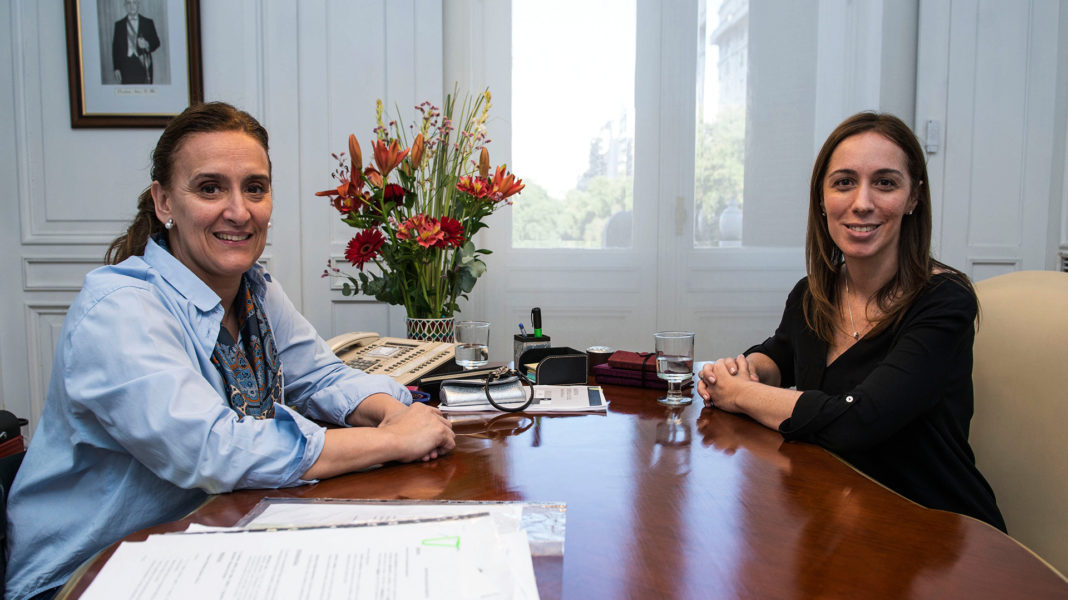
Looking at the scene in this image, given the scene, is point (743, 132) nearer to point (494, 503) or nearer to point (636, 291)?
point (636, 291)

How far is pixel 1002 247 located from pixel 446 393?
10.0 feet

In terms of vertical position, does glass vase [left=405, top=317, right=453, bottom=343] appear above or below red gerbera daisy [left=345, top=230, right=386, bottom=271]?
below

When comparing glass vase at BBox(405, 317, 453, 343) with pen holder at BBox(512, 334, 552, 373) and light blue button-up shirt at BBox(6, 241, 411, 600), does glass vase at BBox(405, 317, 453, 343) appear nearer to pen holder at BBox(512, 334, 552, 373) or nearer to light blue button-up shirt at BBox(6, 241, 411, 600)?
pen holder at BBox(512, 334, 552, 373)

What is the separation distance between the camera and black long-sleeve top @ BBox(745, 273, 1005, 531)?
51.1 inches

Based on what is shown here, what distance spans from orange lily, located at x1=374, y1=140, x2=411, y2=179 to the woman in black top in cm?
98

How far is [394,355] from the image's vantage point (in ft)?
5.94

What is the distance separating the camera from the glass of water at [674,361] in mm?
1560

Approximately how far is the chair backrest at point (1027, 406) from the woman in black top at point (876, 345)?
7cm

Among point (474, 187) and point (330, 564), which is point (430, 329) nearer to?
point (474, 187)

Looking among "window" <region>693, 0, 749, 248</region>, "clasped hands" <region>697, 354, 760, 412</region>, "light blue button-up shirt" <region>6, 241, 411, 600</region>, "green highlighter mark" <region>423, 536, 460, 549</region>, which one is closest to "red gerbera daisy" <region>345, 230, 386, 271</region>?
"light blue button-up shirt" <region>6, 241, 411, 600</region>

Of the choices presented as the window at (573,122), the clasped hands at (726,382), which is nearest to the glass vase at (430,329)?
the clasped hands at (726,382)

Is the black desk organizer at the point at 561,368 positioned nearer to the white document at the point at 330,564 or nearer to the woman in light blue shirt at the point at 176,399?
the woman in light blue shirt at the point at 176,399

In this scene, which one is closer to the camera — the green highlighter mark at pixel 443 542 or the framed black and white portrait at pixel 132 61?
the green highlighter mark at pixel 443 542

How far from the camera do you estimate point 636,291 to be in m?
3.49
